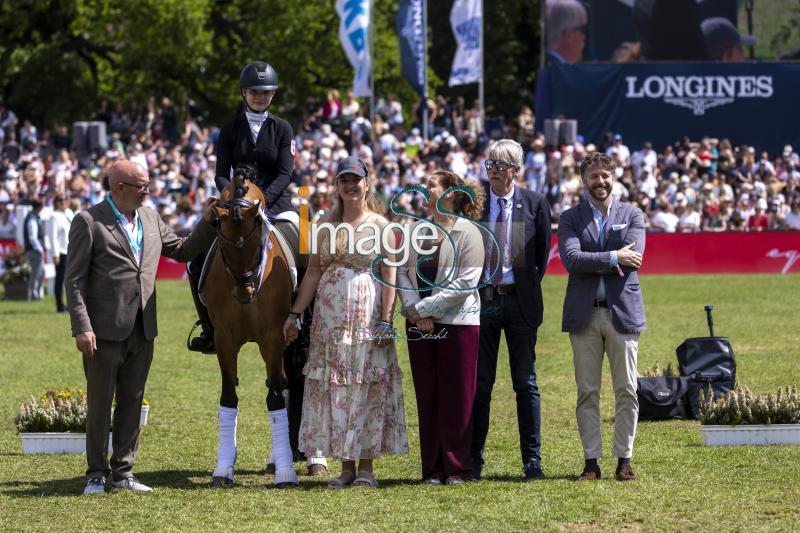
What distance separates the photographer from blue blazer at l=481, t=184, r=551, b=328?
943 cm

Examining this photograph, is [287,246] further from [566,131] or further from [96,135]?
[96,135]

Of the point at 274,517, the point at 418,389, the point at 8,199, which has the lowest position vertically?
the point at 274,517

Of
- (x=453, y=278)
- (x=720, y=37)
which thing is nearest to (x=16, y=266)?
(x=453, y=278)

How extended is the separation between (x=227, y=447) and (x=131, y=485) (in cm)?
71

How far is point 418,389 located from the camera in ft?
30.9

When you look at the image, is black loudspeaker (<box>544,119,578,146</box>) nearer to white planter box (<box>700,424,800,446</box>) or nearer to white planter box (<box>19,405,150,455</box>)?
white planter box (<box>700,424,800,446</box>)

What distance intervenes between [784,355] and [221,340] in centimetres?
892

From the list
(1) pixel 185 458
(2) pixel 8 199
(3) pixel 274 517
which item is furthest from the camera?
(2) pixel 8 199

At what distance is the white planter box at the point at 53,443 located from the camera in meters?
10.9

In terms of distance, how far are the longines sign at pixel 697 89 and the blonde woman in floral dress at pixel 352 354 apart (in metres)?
30.7

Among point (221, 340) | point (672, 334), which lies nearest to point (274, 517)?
point (221, 340)

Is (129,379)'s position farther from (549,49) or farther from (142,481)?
A: (549,49)

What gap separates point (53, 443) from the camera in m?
11.0

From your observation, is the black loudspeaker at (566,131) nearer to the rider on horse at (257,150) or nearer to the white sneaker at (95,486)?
the rider on horse at (257,150)
